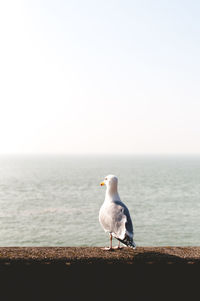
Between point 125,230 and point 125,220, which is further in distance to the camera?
point 125,220

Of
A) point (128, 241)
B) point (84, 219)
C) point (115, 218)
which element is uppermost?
point (115, 218)

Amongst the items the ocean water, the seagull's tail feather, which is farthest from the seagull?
the ocean water

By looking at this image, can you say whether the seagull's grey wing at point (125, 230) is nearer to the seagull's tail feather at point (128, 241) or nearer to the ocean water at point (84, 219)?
the seagull's tail feather at point (128, 241)

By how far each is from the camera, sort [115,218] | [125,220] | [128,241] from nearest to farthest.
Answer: [128,241]
[125,220]
[115,218]

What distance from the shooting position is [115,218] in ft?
19.6

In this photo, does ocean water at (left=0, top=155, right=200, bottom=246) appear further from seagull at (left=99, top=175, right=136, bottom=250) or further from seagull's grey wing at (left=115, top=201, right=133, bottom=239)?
seagull's grey wing at (left=115, top=201, right=133, bottom=239)

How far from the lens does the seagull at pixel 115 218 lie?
5542 millimetres

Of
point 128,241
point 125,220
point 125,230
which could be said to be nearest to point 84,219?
point 125,220

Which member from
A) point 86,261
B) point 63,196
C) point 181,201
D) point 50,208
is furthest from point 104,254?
point 63,196

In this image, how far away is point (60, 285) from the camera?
13.6 feet

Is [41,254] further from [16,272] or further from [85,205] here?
[85,205]

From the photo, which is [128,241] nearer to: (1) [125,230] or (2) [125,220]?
(1) [125,230]

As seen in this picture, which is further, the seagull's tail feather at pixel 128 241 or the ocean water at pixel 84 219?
the ocean water at pixel 84 219

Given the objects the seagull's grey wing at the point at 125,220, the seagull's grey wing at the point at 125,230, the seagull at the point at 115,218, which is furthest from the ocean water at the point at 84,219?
the seagull's grey wing at the point at 125,230
